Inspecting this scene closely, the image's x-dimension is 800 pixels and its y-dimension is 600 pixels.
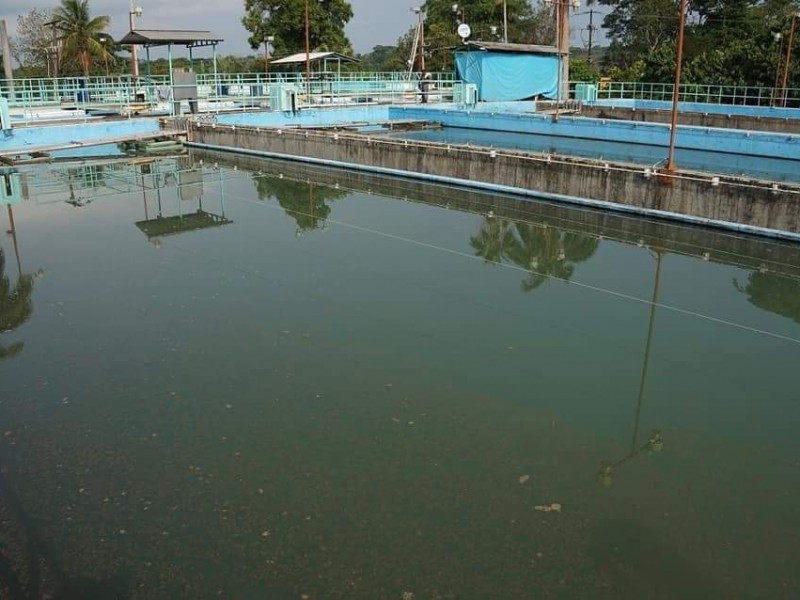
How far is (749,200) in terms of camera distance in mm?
10891

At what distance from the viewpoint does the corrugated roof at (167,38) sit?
2283 cm

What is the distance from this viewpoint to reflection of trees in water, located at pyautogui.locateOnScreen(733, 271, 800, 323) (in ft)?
27.1

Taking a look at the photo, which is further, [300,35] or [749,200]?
[300,35]

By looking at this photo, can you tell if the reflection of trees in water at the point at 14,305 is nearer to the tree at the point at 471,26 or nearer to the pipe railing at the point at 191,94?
the pipe railing at the point at 191,94

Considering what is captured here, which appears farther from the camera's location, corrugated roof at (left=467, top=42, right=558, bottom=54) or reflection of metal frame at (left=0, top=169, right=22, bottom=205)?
corrugated roof at (left=467, top=42, right=558, bottom=54)

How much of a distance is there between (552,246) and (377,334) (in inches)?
A: 172

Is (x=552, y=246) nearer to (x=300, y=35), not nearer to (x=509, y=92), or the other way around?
(x=509, y=92)

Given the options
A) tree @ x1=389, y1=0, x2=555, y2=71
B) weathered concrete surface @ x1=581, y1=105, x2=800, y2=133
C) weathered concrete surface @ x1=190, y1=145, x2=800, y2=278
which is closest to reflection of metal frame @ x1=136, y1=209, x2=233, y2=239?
weathered concrete surface @ x1=190, y1=145, x2=800, y2=278

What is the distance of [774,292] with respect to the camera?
8.77 metres

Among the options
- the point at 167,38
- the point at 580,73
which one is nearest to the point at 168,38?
the point at 167,38

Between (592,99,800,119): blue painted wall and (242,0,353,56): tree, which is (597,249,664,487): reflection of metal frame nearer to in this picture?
(592,99,800,119): blue painted wall

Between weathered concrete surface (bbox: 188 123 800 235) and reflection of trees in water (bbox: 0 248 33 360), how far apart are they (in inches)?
338

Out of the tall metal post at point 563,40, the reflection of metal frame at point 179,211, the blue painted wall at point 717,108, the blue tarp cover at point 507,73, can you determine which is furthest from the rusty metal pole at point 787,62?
the reflection of metal frame at point 179,211

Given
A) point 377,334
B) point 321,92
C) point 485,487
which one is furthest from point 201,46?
point 485,487
